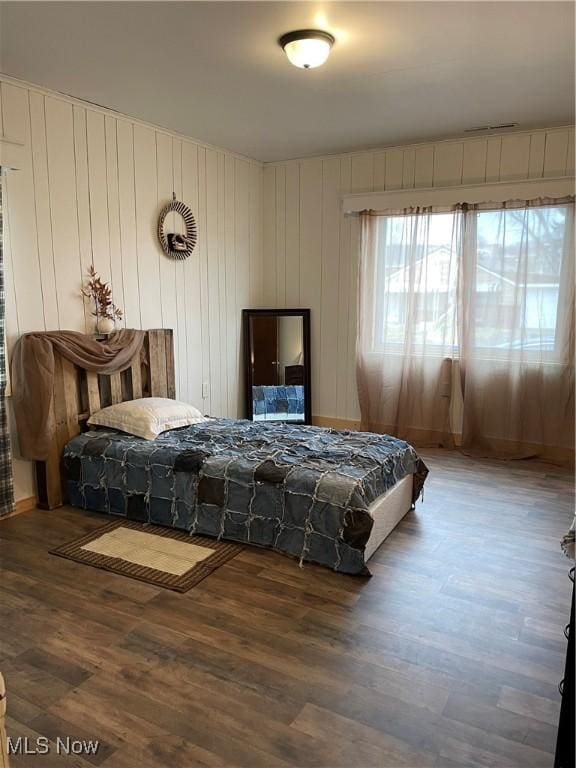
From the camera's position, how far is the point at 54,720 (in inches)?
71.8

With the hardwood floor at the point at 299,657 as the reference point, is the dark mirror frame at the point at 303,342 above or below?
above

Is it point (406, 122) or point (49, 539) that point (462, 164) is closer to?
point (406, 122)

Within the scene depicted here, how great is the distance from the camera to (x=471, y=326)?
4684 mm

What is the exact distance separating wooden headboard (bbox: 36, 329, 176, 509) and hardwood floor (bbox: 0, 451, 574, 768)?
436mm

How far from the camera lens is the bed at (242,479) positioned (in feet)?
9.27

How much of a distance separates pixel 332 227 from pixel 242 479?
3021 millimetres

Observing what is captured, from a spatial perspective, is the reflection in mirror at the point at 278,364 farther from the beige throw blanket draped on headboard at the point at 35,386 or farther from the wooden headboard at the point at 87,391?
the beige throw blanket draped on headboard at the point at 35,386

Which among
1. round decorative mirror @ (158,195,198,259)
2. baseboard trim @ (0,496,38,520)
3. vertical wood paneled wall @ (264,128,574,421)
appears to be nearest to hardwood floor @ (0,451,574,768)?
baseboard trim @ (0,496,38,520)

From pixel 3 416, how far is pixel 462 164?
3.93 metres

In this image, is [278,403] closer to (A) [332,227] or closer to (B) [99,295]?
(A) [332,227]

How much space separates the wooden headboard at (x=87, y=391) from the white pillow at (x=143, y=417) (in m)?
0.13

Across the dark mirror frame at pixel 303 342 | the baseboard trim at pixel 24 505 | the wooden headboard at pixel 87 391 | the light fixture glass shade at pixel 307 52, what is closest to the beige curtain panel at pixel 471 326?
the dark mirror frame at pixel 303 342

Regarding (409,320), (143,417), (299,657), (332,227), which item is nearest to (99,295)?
(143,417)

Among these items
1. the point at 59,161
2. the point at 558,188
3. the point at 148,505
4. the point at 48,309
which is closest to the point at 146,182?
the point at 59,161
